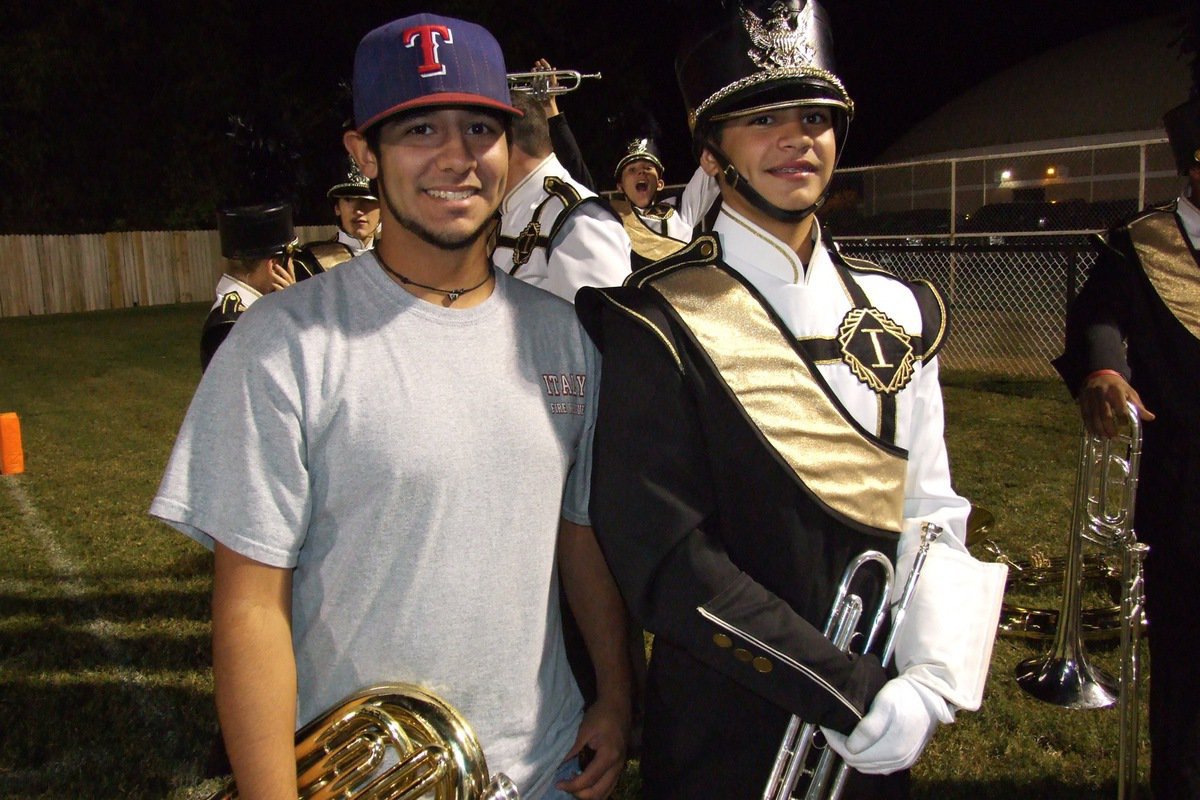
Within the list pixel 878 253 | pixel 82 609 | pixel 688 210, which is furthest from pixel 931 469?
pixel 878 253

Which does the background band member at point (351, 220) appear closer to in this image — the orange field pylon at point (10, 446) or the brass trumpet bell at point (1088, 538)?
the brass trumpet bell at point (1088, 538)

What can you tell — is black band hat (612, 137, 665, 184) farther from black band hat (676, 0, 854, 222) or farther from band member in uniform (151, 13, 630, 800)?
band member in uniform (151, 13, 630, 800)

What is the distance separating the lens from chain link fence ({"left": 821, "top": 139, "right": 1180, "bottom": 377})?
13.4m

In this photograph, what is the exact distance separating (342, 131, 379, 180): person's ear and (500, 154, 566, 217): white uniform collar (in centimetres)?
214

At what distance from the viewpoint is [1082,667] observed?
391 cm

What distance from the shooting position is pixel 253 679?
1.61m

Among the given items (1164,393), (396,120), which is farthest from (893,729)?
(1164,393)

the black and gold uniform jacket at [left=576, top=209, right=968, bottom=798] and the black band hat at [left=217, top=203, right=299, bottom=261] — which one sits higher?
the black band hat at [left=217, top=203, right=299, bottom=261]

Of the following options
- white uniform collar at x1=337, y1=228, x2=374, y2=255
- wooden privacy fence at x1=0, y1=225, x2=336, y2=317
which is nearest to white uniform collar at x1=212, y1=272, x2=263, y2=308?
white uniform collar at x1=337, y1=228, x2=374, y2=255

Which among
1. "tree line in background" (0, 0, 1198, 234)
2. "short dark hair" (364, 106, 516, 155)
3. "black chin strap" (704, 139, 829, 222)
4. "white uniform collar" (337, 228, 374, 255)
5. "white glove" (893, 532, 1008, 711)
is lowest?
"white glove" (893, 532, 1008, 711)

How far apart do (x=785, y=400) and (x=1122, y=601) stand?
1905 mm

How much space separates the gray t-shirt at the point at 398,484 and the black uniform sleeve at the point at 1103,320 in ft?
7.10

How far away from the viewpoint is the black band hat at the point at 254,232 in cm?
479

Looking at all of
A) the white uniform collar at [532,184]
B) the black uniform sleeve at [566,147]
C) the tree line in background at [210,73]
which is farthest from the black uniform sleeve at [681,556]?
the tree line in background at [210,73]
